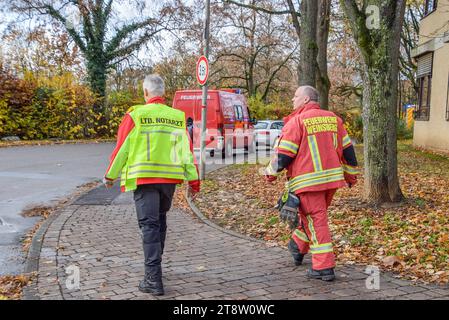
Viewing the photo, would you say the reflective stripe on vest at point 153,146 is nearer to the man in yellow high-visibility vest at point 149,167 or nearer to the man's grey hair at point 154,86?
the man in yellow high-visibility vest at point 149,167

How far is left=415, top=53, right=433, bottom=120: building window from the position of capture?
814 inches

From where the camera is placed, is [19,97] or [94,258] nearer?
[94,258]

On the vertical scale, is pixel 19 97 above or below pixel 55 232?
above

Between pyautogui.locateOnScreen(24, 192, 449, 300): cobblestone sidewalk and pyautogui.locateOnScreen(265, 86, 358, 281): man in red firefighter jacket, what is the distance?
1.15 feet

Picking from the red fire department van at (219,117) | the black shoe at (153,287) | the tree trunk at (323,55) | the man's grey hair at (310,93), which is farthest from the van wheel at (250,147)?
the black shoe at (153,287)

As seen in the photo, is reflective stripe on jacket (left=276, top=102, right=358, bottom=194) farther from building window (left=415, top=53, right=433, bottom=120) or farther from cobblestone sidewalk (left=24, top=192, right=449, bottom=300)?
building window (left=415, top=53, right=433, bottom=120)

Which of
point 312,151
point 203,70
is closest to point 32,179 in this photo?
point 203,70

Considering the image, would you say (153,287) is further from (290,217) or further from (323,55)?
(323,55)

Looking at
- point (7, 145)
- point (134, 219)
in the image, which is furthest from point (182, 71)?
point (134, 219)

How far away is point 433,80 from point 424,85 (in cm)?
193
